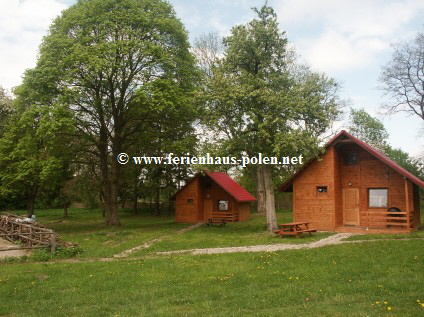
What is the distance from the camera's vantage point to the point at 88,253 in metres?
17.6

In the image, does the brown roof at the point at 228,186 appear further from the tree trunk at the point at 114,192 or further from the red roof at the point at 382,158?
the red roof at the point at 382,158

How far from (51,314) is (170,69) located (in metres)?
23.0

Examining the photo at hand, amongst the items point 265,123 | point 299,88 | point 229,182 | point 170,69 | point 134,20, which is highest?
point 134,20

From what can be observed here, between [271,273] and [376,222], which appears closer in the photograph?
[271,273]

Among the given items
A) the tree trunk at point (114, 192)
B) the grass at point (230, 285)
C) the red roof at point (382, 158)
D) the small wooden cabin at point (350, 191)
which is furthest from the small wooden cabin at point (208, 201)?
the grass at point (230, 285)

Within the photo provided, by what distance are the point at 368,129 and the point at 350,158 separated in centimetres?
2736

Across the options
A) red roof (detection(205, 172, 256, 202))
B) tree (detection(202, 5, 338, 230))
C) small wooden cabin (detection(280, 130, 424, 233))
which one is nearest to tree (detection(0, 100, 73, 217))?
tree (detection(202, 5, 338, 230))

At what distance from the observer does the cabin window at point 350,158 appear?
24.8m

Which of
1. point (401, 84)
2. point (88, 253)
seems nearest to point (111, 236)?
point (88, 253)

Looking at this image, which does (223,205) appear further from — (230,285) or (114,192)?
(230,285)

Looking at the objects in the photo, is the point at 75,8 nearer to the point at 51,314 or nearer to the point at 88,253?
the point at 88,253

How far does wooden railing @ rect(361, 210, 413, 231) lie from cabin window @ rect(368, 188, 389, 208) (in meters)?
0.55

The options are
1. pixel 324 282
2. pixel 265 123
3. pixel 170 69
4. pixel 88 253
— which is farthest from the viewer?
pixel 170 69

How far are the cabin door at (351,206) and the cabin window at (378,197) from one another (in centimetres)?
75
